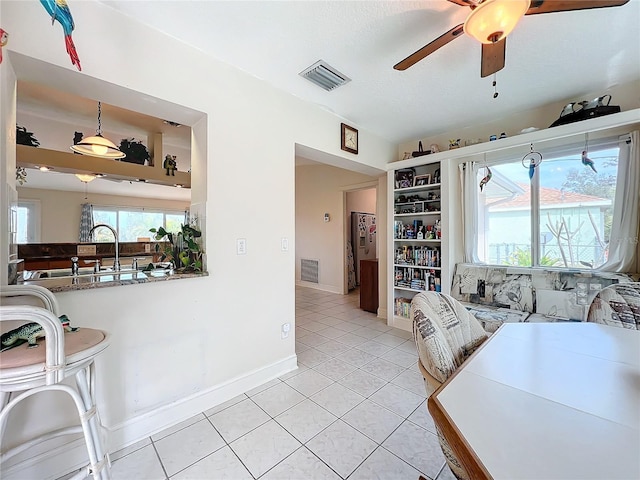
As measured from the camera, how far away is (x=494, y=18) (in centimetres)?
118

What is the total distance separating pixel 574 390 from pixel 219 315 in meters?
1.92

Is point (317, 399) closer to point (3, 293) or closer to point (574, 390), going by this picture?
point (574, 390)

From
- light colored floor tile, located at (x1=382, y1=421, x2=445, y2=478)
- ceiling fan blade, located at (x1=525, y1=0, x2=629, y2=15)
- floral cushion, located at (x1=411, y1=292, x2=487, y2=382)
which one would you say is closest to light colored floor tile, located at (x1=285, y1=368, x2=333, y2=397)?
light colored floor tile, located at (x1=382, y1=421, x2=445, y2=478)

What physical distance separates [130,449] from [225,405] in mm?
569

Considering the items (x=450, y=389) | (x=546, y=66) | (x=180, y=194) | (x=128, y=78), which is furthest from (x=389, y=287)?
(x=180, y=194)

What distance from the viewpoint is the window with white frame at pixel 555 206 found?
240 cm

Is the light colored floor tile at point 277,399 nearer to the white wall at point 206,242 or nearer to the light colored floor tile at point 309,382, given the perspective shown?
the light colored floor tile at point 309,382

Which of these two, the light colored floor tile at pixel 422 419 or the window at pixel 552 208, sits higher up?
the window at pixel 552 208

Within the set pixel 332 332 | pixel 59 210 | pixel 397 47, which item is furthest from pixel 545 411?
pixel 59 210

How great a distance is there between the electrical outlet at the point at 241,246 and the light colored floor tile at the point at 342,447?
136cm

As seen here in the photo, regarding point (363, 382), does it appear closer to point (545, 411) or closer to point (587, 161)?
point (545, 411)

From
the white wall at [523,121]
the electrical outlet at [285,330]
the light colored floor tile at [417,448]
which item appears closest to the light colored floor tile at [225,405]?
the electrical outlet at [285,330]

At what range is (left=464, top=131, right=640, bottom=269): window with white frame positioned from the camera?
94.6 inches

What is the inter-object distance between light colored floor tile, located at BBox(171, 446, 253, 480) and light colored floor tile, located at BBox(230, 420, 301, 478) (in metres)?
0.03
